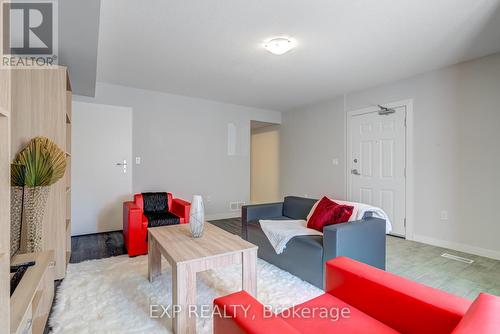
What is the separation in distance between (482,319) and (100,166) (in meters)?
4.33

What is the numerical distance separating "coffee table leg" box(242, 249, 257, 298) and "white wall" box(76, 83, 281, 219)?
2965 millimetres

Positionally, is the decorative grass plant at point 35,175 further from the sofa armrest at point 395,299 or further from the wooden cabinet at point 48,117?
the sofa armrest at point 395,299

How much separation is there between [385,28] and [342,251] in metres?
2.05

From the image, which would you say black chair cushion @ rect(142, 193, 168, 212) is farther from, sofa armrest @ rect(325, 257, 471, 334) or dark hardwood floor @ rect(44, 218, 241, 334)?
sofa armrest @ rect(325, 257, 471, 334)

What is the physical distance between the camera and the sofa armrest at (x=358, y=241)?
2.07 metres

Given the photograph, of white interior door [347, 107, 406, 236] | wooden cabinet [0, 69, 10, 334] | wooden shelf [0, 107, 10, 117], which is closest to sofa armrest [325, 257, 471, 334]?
wooden cabinet [0, 69, 10, 334]

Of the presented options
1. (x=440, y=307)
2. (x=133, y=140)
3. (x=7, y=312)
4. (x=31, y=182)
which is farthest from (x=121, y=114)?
(x=440, y=307)

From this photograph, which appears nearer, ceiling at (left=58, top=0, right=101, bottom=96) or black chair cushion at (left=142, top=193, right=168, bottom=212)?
ceiling at (left=58, top=0, right=101, bottom=96)

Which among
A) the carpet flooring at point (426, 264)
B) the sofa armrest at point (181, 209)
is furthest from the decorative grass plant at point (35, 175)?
the sofa armrest at point (181, 209)

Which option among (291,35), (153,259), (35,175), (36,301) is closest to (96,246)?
(153,259)

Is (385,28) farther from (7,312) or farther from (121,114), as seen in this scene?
(121,114)

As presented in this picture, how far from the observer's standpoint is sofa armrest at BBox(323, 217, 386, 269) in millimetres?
2068

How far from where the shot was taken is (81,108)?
3.80 metres

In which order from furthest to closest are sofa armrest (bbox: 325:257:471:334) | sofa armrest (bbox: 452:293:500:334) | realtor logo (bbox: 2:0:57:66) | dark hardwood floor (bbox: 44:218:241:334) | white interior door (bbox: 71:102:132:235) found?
1. white interior door (bbox: 71:102:132:235)
2. dark hardwood floor (bbox: 44:218:241:334)
3. realtor logo (bbox: 2:0:57:66)
4. sofa armrest (bbox: 325:257:471:334)
5. sofa armrest (bbox: 452:293:500:334)
